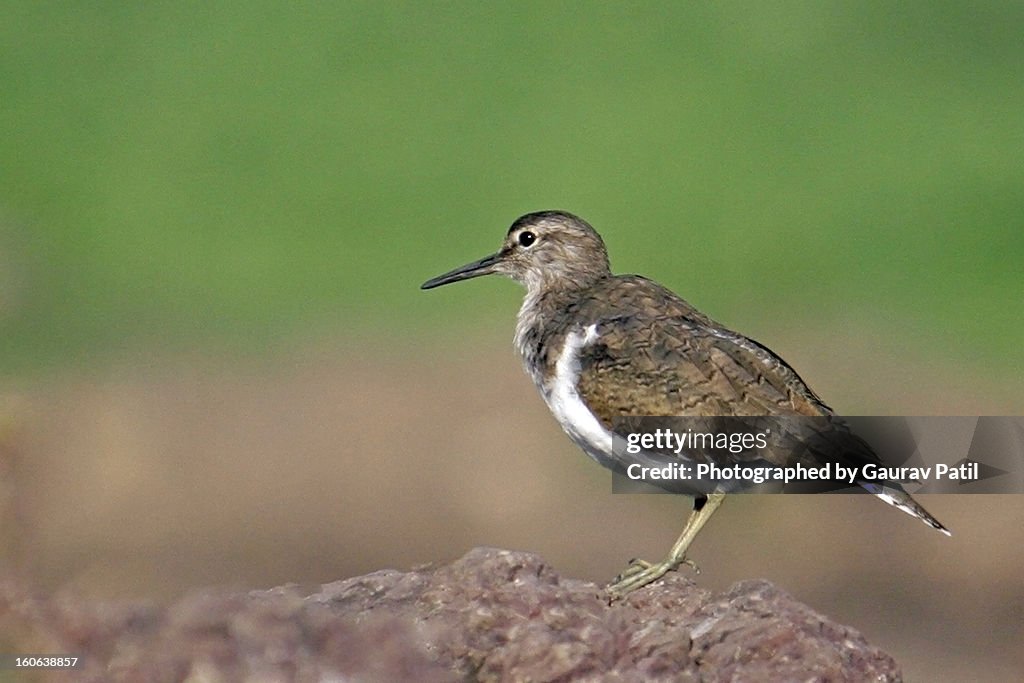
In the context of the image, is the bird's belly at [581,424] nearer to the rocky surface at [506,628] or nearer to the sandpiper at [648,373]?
the sandpiper at [648,373]

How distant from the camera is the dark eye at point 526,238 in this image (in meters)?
10.8

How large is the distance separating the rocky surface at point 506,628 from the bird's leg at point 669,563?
0.25 meters

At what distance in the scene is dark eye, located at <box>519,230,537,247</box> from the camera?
10812 mm

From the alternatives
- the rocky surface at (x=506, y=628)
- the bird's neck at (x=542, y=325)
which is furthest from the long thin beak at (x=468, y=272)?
the rocky surface at (x=506, y=628)

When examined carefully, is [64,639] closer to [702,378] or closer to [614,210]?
[702,378]

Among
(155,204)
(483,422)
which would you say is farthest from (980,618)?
(155,204)

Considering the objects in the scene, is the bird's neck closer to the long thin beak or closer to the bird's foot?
the long thin beak

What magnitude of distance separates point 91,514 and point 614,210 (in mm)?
9469

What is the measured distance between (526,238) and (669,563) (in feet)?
9.07

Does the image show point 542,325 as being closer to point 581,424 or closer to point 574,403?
point 574,403

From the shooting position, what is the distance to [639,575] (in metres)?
8.57

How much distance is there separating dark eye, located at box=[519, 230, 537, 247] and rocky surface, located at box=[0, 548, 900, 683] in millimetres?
3128

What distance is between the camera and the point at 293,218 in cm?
2377

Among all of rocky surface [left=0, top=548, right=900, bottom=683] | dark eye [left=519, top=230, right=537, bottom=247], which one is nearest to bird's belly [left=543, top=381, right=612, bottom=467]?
rocky surface [left=0, top=548, right=900, bottom=683]
